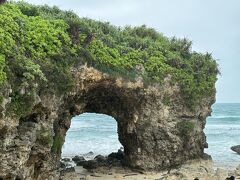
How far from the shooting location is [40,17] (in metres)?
18.9

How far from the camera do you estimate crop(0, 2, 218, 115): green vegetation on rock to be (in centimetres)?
1514

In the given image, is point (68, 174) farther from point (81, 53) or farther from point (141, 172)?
point (81, 53)

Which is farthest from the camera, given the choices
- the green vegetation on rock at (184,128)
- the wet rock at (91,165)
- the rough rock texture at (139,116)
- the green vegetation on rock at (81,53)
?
the wet rock at (91,165)

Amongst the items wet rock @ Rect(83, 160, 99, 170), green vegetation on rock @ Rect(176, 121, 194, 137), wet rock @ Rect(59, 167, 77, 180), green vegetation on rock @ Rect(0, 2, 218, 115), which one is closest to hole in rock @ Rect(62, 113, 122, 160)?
wet rock @ Rect(83, 160, 99, 170)

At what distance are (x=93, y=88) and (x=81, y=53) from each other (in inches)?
93.0

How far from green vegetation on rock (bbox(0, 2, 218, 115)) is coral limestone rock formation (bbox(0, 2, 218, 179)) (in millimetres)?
45

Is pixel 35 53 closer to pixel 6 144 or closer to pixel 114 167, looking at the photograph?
pixel 6 144

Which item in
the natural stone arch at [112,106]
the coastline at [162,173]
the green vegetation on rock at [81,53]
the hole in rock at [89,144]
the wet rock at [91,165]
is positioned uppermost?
the green vegetation on rock at [81,53]

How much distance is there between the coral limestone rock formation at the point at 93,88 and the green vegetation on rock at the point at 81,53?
45 millimetres

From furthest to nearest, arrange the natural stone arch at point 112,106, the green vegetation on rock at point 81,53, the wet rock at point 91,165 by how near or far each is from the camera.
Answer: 1. the wet rock at point 91,165
2. the natural stone arch at point 112,106
3. the green vegetation on rock at point 81,53

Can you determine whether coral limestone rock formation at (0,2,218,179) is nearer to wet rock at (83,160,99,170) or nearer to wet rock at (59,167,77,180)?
wet rock at (83,160,99,170)

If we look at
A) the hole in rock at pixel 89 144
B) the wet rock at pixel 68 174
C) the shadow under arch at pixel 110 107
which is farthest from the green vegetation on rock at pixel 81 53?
the hole in rock at pixel 89 144

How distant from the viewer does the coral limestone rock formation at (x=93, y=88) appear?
1464 cm

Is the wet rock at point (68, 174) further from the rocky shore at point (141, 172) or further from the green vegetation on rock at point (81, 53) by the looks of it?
Result: the green vegetation on rock at point (81, 53)
